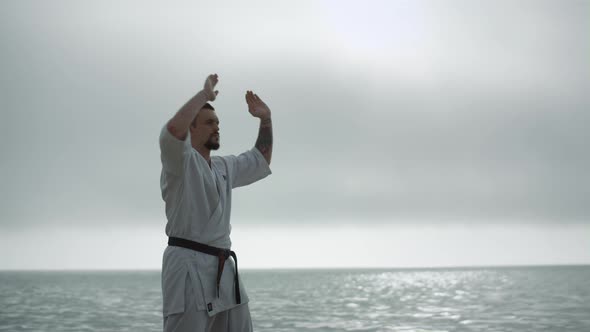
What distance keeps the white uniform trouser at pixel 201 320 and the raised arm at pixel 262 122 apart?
0.99m

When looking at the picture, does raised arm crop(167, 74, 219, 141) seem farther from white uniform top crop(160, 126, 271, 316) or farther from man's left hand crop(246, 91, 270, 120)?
man's left hand crop(246, 91, 270, 120)

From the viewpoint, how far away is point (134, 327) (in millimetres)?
15281

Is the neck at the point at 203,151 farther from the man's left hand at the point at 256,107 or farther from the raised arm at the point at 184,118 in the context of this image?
the man's left hand at the point at 256,107

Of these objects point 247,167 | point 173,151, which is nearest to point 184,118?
point 173,151

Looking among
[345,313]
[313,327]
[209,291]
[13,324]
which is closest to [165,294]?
[209,291]

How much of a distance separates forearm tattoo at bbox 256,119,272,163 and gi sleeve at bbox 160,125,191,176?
83cm

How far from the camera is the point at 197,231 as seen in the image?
366cm

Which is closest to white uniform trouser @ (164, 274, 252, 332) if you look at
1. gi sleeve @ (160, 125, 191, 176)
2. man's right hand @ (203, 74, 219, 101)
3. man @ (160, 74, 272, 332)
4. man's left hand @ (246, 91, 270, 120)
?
man @ (160, 74, 272, 332)

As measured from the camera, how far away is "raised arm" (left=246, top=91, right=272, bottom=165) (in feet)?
14.1

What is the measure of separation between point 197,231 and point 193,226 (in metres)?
0.04

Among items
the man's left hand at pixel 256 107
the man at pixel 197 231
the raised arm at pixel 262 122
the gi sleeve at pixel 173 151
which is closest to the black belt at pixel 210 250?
the man at pixel 197 231

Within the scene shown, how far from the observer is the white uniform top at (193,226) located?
11.7 feet

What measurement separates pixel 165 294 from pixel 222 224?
18.3 inches

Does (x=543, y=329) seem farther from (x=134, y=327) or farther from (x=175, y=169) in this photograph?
(x=175, y=169)
